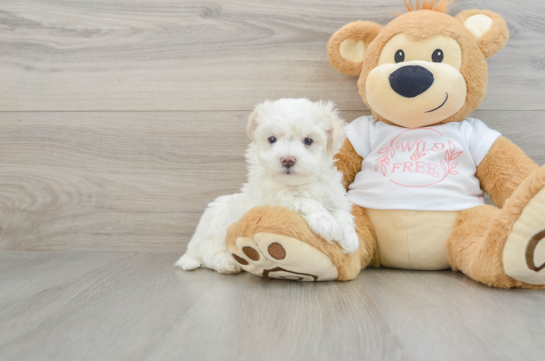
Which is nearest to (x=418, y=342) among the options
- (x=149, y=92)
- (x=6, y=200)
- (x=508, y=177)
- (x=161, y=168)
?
(x=508, y=177)

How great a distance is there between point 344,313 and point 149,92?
89 cm

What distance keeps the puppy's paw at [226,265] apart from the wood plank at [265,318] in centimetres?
2

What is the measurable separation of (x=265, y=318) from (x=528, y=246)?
48cm

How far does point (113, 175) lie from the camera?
49.8 inches

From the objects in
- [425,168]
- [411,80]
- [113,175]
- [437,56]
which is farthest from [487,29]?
[113,175]

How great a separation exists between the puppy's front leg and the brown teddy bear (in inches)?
1.2

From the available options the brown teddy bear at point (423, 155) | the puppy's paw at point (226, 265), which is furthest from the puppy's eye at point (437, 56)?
the puppy's paw at point (226, 265)

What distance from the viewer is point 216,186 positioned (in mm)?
1241

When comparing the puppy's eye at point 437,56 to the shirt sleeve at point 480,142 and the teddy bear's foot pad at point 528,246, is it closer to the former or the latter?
the shirt sleeve at point 480,142

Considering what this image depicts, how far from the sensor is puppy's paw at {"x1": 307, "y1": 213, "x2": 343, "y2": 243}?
790 mm

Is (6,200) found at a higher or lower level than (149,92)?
lower

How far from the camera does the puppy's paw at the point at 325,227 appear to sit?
79cm

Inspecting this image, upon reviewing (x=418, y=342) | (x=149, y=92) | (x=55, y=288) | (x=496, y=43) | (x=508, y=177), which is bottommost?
(x=55, y=288)

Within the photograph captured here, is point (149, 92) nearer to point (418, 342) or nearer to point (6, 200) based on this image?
point (6, 200)
